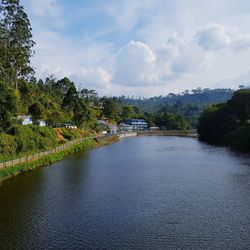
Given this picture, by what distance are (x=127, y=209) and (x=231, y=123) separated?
8352 cm

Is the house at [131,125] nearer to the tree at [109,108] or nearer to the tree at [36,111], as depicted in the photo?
the tree at [109,108]

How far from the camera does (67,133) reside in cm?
9450

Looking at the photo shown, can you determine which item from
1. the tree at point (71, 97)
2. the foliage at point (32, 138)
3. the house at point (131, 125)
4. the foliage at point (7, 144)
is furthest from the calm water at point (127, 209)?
the house at point (131, 125)

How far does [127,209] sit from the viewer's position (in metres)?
32.1

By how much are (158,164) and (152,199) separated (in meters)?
24.8

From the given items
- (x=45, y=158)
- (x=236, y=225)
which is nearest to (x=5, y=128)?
(x=45, y=158)

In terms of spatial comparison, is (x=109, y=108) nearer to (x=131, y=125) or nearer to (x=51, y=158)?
(x=131, y=125)

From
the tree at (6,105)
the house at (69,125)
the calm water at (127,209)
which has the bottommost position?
the calm water at (127,209)

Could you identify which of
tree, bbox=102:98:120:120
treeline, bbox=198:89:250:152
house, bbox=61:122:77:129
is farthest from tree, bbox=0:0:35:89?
tree, bbox=102:98:120:120

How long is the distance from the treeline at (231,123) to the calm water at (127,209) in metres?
42.0

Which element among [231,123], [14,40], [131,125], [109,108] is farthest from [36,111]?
[131,125]

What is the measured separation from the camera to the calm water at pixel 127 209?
2503 centimetres

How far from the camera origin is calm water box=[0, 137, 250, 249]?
25031 mm

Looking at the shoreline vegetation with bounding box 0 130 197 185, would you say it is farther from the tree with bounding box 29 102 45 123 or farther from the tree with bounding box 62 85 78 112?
the tree with bounding box 62 85 78 112
